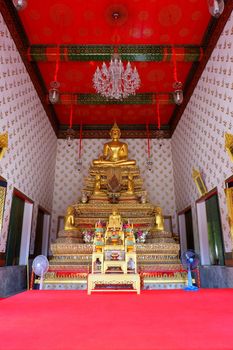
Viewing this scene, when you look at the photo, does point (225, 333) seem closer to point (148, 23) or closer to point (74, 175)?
point (148, 23)

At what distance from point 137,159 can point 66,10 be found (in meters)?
5.19

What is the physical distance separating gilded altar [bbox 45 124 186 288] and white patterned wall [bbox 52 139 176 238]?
0.73 m

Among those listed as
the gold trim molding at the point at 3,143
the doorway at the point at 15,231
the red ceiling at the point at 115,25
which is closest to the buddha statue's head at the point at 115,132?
the red ceiling at the point at 115,25

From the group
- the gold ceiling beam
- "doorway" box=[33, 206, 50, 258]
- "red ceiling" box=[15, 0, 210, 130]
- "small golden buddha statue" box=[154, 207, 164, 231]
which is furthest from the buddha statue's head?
"doorway" box=[33, 206, 50, 258]

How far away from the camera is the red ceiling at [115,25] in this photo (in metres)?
5.02

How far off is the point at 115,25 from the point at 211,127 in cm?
281

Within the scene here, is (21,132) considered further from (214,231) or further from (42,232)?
(214,231)

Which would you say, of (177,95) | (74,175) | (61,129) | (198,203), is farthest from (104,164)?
(177,95)

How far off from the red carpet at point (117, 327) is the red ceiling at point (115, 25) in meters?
4.95

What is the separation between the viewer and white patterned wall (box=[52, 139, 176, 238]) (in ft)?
29.1

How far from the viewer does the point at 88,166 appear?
30.3 ft

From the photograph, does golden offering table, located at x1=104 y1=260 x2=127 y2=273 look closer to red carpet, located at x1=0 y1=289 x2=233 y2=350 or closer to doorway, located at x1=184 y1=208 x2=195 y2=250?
red carpet, located at x1=0 y1=289 x2=233 y2=350

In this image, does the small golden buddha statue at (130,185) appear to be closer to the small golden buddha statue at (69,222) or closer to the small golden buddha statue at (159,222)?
the small golden buddha statue at (159,222)

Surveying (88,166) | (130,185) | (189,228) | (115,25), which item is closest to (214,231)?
(189,228)
